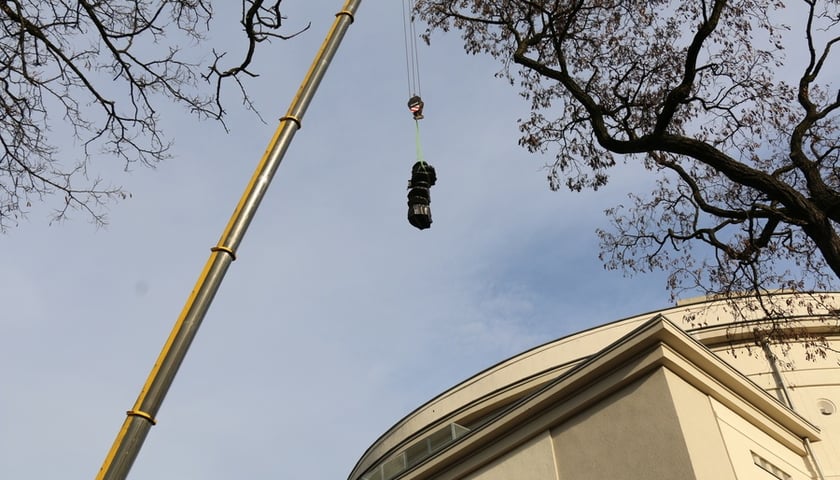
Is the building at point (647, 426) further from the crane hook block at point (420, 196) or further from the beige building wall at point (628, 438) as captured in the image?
the crane hook block at point (420, 196)

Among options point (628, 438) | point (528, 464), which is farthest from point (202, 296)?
point (528, 464)

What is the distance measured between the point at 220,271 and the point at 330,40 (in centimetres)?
439

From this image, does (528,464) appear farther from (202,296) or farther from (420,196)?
(202,296)

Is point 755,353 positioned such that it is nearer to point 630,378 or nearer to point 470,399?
point 470,399

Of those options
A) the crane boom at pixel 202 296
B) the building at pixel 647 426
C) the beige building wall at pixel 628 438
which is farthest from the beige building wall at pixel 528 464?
the crane boom at pixel 202 296

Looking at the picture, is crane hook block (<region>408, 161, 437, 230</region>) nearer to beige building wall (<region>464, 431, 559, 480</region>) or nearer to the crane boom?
the crane boom

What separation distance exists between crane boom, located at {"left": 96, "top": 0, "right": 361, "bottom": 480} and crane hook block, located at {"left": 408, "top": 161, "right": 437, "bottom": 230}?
124 inches

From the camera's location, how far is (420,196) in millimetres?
13773

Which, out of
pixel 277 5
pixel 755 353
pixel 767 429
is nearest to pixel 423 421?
pixel 755 353

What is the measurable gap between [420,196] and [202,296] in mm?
6117

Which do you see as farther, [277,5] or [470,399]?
[470,399]

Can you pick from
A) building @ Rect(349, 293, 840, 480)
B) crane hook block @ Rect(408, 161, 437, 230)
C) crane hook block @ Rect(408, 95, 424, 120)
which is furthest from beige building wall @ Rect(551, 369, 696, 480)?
crane hook block @ Rect(408, 95, 424, 120)

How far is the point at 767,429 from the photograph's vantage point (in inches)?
635

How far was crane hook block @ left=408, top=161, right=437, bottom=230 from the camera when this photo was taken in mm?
13500
